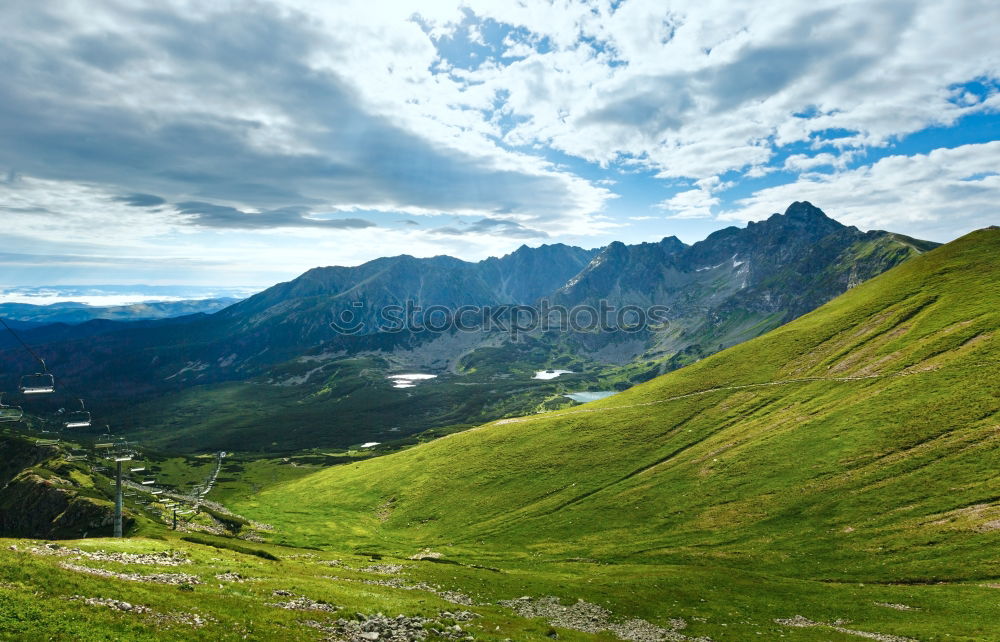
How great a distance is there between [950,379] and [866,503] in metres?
42.5

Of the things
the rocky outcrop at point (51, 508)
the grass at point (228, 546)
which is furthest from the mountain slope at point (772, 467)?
the rocky outcrop at point (51, 508)

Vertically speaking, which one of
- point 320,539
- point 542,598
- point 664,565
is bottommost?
point 320,539

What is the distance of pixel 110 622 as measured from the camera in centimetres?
2488

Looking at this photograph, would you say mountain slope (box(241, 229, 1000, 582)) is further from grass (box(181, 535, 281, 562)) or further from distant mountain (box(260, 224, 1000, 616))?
grass (box(181, 535, 281, 562))

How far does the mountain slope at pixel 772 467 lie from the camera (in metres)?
68.9

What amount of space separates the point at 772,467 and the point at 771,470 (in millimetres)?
1041

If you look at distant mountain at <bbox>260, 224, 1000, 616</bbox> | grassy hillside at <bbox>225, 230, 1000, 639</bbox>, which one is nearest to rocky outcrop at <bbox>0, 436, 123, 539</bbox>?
grassy hillside at <bbox>225, 230, 1000, 639</bbox>

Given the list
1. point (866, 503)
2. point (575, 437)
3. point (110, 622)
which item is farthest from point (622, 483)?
point (110, 622)

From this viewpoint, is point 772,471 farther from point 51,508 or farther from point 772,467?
point 51,508

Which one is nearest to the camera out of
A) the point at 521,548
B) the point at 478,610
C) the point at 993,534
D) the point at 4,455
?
the point at 478,610

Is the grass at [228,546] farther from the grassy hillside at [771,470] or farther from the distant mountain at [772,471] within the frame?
the distant mountain at [772,471]

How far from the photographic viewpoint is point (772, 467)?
299 ft

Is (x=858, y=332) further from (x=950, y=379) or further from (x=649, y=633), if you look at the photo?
(x=649, y=633)

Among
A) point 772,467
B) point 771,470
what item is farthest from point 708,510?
point 772,467
